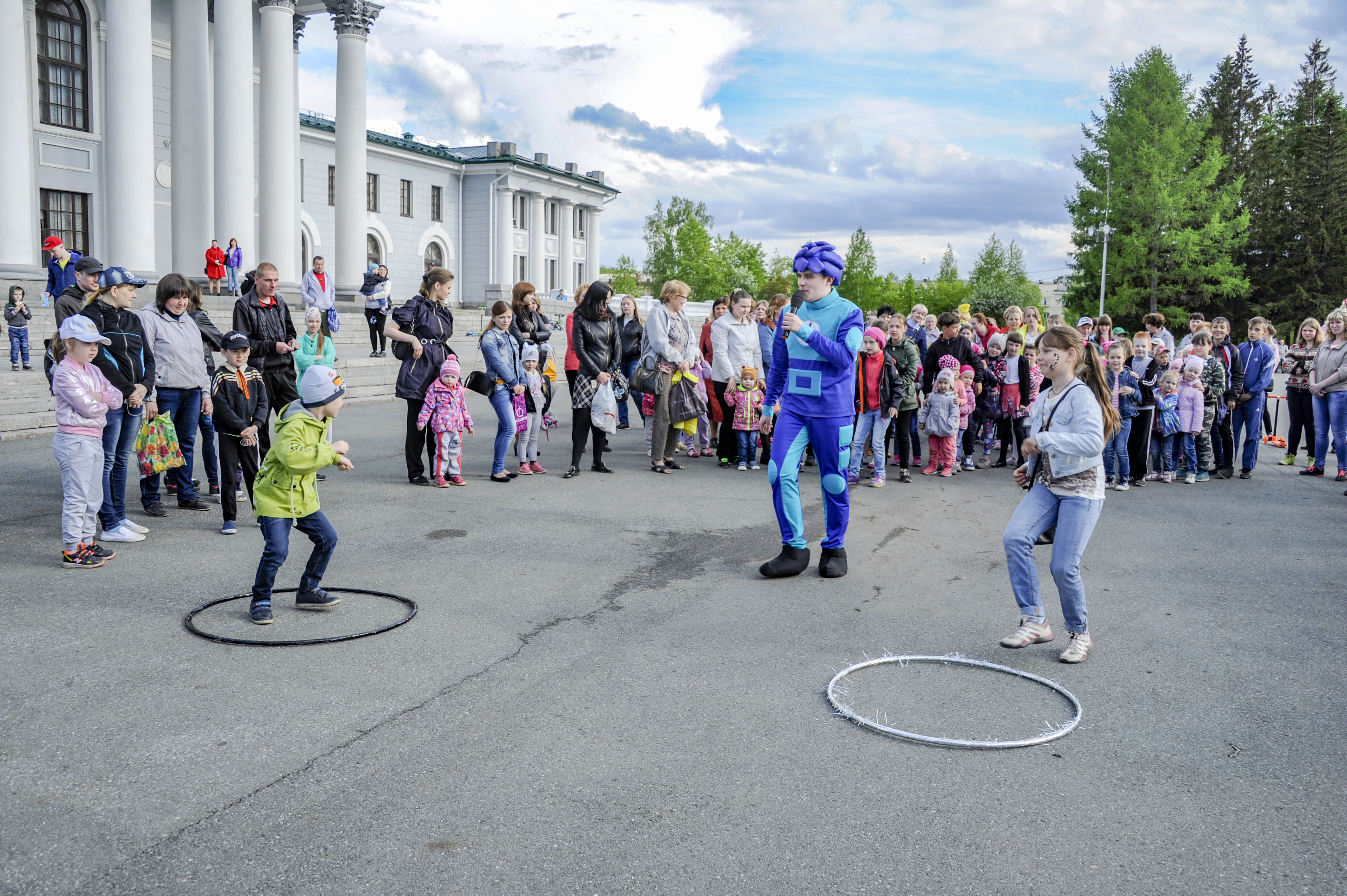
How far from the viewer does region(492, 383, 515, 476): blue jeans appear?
10.8 m

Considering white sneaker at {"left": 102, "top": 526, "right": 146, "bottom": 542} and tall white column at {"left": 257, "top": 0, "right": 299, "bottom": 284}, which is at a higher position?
tall white column at {"left": 257, "top": 0, "right": 299, "bottom": 284}

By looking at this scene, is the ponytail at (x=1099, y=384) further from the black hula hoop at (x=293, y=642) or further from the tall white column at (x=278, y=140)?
the tall white column at (x=278, y=140)

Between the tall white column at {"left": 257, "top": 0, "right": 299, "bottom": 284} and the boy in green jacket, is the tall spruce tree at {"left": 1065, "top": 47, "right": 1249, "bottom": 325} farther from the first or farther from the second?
the boy in green jacket

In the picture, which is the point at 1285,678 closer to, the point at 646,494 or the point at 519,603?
the point at 519,603

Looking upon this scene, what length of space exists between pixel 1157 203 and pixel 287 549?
53.0 meters

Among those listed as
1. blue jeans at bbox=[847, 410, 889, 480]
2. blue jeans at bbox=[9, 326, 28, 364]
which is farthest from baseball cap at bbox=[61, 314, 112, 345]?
blue jeans at bbox=[9, 326, 28, 364]

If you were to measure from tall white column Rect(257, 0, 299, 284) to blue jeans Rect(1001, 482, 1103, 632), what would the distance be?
25.9 meters

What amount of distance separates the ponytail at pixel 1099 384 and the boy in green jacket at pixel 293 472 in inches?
168

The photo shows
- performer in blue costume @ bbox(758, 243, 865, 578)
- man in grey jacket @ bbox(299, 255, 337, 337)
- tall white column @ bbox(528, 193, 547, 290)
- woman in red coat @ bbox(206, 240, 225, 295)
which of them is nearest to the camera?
performer in blue costume @ bbox(758, 243, 865, 578)

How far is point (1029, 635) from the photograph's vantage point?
5.64 metres

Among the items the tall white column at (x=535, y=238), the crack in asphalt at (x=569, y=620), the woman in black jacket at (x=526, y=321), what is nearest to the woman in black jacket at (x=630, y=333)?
the woman in black jacket at (x=526, y=321)

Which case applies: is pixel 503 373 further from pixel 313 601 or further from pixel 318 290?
pixel 318 290

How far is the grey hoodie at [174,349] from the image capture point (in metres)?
8.28

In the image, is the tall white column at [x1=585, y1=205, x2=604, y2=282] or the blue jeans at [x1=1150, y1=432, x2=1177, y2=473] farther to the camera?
the tall white column at [x1=585, y1=205, x2=604, y2=282]
